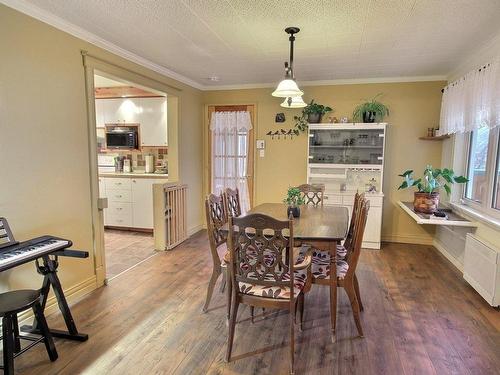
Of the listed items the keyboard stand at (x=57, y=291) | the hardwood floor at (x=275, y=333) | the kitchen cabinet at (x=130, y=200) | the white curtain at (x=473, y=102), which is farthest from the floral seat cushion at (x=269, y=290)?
the kitchen cabinet at (x=130, y=200)

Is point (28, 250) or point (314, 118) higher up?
point (314, 118)

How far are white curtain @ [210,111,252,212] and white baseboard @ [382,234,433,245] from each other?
2.24m

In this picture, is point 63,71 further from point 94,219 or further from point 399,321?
point 399,321

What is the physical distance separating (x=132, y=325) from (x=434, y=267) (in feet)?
10.9

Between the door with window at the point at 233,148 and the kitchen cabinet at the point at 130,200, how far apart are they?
97 centimetres

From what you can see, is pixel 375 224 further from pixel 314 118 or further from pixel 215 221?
pixel 215 221

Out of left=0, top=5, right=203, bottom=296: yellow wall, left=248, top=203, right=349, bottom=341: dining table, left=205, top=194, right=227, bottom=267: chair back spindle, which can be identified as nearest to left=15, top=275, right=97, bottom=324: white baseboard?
left=0, top=5, right=203, bottom=296: yellow wall

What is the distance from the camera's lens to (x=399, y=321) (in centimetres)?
250

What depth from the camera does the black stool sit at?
1703 millimetres

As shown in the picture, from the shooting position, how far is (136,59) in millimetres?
3512

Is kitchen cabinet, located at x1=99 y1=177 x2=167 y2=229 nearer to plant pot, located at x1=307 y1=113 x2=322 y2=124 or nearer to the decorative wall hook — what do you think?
the decorative wall hook

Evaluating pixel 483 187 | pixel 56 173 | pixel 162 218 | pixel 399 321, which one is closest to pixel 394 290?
pixel 399 321

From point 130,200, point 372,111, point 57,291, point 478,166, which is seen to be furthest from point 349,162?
point 57,291

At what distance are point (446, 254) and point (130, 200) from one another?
14.9 feet
